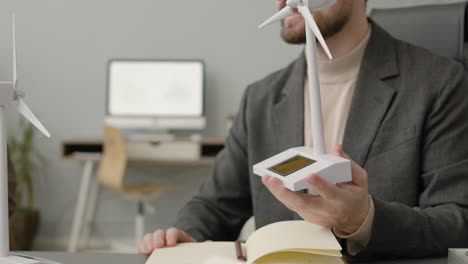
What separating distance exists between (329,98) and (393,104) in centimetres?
16

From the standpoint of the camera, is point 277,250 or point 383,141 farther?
point 383,141

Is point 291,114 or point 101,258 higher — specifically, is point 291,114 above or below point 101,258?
→ above

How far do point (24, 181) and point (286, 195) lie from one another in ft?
11.2

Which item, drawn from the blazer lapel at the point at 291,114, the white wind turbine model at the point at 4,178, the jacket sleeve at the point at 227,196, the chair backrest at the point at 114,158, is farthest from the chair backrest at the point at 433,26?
the chair backrest at the point at 114,158

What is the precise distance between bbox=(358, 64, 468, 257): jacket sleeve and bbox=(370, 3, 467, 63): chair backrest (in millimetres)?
339

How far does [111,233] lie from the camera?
13.1 ft

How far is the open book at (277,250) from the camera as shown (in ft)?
2.29

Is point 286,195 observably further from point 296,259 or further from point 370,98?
point 370,98

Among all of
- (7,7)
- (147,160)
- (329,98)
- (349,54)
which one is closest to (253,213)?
(329,98)

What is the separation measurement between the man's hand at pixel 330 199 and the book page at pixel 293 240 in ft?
0.07

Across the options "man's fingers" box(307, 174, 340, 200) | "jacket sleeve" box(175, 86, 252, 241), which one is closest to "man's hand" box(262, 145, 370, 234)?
"man's fingers" box(307, 174, 340, 200)

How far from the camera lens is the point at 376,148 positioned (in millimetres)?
1184

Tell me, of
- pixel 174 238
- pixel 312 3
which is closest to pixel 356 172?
pixel 312 3

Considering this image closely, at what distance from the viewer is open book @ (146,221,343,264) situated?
699mm
